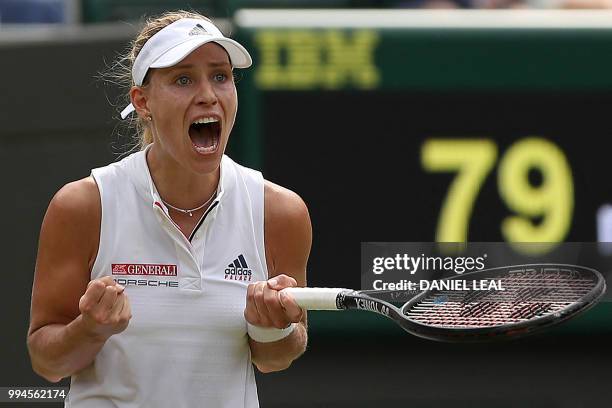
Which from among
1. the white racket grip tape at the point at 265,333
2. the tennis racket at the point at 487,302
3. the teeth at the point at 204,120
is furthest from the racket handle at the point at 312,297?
the teeth at the point at 204,120

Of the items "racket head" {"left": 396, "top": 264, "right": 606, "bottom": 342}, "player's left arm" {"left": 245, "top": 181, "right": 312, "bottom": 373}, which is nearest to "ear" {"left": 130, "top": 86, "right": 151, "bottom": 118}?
"player's left arm" {"left": 245, "top": 181, "right": 312, "bottom": 373}

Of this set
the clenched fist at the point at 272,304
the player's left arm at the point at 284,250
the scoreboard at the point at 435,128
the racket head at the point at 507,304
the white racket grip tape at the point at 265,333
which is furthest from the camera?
the scoreboard at the point at 435,128

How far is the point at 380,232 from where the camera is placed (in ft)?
16.5

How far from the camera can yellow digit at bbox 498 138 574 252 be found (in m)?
5.05

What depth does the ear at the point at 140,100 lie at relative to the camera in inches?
119

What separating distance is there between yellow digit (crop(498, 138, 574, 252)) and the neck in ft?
7.27

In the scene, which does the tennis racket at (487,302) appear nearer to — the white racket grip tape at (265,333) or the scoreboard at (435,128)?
the white racket grip tape at (265,333)

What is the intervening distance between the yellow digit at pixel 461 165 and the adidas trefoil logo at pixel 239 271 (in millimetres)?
2156

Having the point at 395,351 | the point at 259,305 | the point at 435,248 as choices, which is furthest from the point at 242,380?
the point at 395,351

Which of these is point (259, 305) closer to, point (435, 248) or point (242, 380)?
point (242, 380)

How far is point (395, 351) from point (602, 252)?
2.54 feet

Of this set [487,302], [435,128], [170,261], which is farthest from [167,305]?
[435,128]

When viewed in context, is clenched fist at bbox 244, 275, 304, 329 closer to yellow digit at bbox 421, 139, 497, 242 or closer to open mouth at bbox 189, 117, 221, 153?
open mouth at bbox 189, 117, 221, 153

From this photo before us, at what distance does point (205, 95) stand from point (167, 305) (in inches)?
16.7
